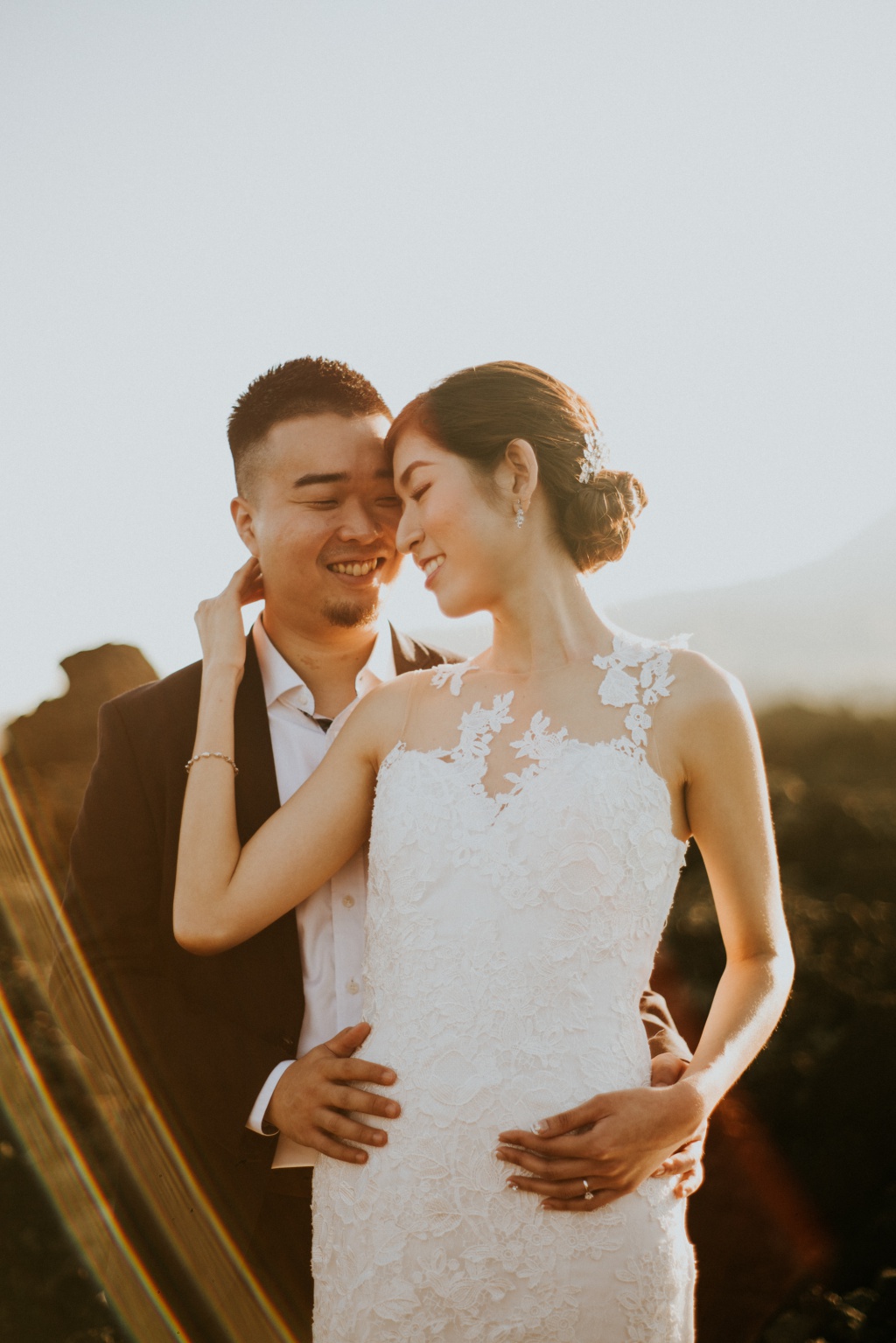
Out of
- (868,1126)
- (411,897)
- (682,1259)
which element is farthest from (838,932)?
(411,897)

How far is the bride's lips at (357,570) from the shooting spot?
327 centimetres

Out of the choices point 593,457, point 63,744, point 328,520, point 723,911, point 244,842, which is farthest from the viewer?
point 63,744

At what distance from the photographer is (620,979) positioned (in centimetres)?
247

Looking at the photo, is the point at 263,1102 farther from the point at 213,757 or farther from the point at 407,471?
the point at 407,471

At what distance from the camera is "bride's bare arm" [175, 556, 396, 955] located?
2.71 meters

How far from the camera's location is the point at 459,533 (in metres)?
2.70

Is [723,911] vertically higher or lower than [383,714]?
lower

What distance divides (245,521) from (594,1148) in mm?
2144

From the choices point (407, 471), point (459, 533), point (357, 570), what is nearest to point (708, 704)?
point (459, 533)

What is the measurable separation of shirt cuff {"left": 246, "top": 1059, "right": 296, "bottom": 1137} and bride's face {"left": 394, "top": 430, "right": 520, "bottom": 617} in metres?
1.22

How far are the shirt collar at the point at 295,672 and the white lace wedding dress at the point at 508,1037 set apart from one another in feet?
2.49

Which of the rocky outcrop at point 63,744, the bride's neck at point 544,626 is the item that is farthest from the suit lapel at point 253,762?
the rocky outcrop at point 63,744

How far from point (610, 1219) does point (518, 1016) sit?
0.46 meters

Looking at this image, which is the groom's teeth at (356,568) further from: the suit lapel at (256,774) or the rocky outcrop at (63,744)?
the rocky outcrop at (63,744)
